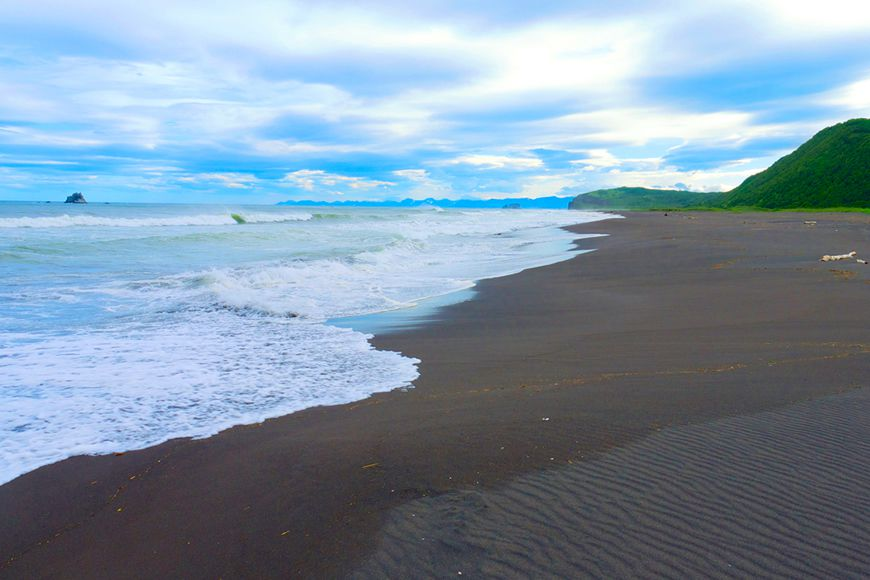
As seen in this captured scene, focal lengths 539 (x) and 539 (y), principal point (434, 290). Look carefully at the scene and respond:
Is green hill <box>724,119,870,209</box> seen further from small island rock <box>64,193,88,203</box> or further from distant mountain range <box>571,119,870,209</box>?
small island rock <box>64,193,88,203</box>

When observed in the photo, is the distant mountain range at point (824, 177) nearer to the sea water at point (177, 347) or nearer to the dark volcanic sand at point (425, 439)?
the sea water at point (177, 347)

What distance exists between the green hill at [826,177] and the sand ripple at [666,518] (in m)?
88.8

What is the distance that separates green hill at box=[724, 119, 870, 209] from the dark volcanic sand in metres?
85.1

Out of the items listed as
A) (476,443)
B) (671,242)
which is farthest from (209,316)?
(671,242)

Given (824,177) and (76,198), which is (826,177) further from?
(76,198)

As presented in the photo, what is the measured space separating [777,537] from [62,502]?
4.86 meters

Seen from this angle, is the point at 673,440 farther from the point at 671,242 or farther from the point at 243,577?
the point at 671,242

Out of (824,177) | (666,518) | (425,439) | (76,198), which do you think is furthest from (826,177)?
(76,198)

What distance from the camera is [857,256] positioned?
655 inches

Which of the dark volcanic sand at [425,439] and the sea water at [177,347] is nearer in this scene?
the dark volcanic sand at [425,439]

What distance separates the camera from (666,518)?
11.2ft

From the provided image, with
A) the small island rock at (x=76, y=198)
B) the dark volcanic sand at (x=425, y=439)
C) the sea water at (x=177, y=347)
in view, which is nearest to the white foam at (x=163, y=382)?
the sea water at (x=177, y=347)

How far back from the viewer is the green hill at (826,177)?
267ft

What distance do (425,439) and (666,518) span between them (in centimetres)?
207
